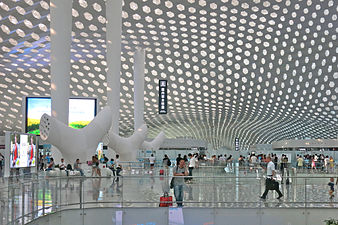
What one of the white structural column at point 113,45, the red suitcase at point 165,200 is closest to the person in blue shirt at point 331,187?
the red suitcase at point 165,200

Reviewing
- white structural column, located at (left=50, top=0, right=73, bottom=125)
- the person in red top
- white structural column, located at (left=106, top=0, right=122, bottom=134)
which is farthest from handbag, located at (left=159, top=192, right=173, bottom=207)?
white structural column, located at (left=106, top=0, right=122, bottom=134)

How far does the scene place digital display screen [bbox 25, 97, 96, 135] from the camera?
24.8 m

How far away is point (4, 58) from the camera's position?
3819 centimetres

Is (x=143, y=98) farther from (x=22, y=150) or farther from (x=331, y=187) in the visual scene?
(x=331, y=187)

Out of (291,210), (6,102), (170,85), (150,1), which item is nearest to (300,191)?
(291,210)

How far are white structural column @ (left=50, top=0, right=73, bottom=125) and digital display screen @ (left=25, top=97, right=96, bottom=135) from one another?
5.87 metres

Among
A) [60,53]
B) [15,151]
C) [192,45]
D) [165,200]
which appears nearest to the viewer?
[165,200]

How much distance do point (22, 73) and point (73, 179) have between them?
34498 mm

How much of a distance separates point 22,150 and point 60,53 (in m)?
5.37

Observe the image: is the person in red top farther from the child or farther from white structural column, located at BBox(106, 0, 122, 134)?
white structural column, located at BBox(106, 0, 122, 134)

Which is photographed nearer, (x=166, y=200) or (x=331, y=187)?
(x=166, y=200)

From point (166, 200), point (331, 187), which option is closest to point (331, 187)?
point (331, 187)

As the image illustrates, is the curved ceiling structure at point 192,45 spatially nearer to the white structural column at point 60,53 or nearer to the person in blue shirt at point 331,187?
the white structural column at point 60,53

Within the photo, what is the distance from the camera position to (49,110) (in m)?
25.1
